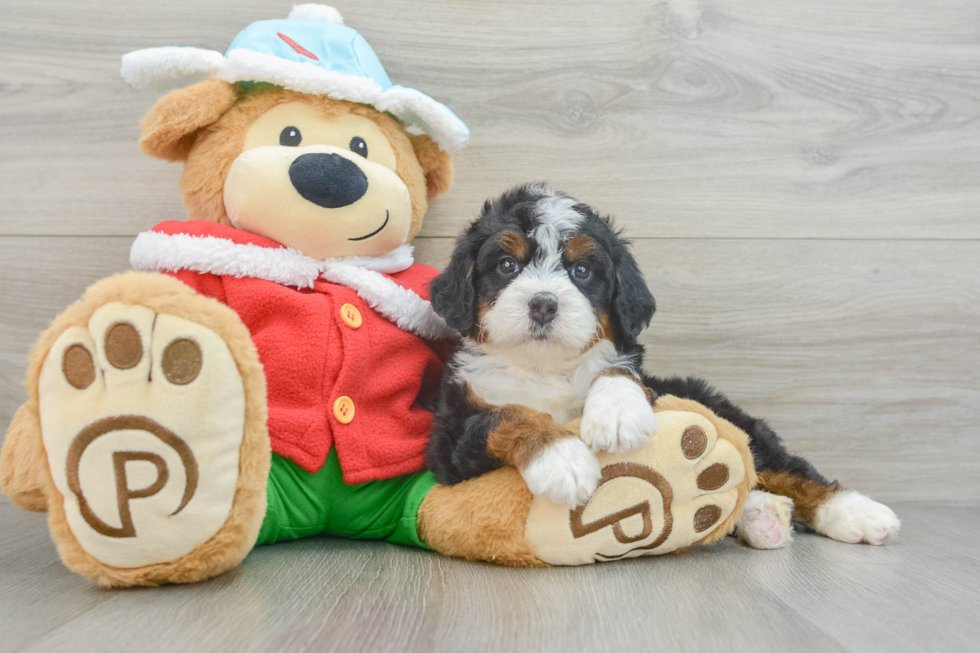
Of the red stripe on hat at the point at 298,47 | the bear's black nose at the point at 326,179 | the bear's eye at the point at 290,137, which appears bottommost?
the bear's black nose at the point at 326,179

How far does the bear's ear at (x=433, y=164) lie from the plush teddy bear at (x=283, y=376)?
0.01 meters

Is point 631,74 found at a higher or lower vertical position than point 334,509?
higher

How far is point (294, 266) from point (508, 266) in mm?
533

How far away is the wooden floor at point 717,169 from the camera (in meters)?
2.20

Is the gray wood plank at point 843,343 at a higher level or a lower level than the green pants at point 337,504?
higher

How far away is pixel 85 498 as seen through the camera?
1.20 metres

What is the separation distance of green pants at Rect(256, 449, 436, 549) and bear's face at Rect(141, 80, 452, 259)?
1.84 ft

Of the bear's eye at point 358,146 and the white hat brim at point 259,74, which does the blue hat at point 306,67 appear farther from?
the bear's eye at point 358,146

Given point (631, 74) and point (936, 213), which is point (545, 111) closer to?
point (631, 74)

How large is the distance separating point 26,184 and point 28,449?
3.63 feet

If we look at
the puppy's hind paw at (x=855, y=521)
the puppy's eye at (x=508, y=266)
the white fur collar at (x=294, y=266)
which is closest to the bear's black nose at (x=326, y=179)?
the white fur collar at (x=294, y=266)

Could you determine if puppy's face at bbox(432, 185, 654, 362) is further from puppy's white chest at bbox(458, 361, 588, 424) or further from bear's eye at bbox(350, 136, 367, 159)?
bear's eye at bbox(350, 136, 367, 159)

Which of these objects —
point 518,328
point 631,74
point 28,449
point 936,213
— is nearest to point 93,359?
point 28,449

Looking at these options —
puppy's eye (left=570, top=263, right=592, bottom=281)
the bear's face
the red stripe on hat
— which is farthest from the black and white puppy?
the red stripe on hat
